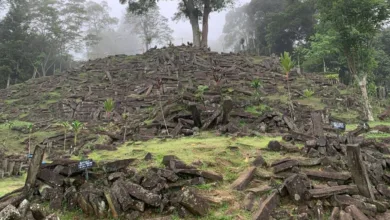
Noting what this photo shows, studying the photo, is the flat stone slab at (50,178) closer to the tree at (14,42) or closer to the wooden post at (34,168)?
the wooden post at (34,168)

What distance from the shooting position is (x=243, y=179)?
21.8ft

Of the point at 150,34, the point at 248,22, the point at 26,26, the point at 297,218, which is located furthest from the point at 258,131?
the point at 150,34

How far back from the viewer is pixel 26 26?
38.0 metres

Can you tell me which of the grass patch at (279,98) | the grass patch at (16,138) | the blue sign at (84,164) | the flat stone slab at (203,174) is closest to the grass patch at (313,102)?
the grass patch at (279,98)

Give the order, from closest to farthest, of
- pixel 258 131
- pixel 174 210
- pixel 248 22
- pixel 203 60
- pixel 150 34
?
pixel 174 210 → pixel 258 131 → pixel 203 60 → pixel 248 22 → pixel 150 34

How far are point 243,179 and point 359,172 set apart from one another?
2267mm

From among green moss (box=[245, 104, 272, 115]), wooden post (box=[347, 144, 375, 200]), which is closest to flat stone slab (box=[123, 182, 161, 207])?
wooden post (box=[347, 144, 375, 200])

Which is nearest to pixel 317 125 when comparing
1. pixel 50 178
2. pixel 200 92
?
pixel 200 92

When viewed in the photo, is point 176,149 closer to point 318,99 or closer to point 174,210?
point 174,210

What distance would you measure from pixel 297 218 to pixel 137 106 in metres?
14.2

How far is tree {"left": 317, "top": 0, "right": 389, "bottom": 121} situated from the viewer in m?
15.4

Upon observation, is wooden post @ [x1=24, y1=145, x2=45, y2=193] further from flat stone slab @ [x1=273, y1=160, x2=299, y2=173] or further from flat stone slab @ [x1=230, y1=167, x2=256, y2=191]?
flat stone slab @ [x1=273, y1=160, x2=299, y2=173]

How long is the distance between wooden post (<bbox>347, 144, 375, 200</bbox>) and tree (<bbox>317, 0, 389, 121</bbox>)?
440 inches

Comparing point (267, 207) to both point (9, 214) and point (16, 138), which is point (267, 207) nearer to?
point (9, 214)
